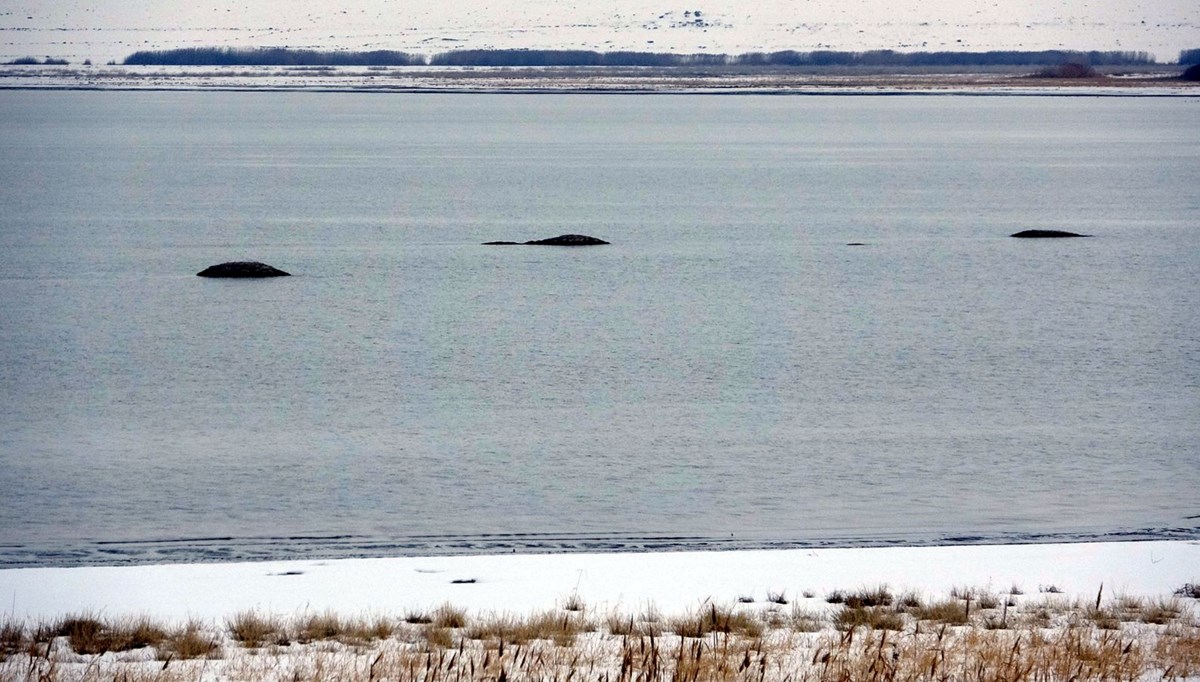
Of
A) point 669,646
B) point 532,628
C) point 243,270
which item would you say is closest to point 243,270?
point 243,270

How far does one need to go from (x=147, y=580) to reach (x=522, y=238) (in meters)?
34.1

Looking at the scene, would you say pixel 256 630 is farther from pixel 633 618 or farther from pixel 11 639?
pixel 633 618

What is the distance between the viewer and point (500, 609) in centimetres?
867

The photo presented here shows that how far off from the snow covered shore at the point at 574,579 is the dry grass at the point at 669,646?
1.85 ft

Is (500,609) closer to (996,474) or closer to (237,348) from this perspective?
(996,474)

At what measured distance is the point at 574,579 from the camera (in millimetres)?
9695

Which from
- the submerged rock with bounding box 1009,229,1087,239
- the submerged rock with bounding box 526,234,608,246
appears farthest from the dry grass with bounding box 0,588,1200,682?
the submerged rock with bounding box 1009,229,1087,239

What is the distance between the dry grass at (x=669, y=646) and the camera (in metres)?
6.46

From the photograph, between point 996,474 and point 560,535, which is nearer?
point 560,535

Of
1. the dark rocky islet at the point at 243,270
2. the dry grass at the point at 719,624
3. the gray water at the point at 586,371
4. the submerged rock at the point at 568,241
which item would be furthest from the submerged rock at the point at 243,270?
the dry grass at the point at 719,624

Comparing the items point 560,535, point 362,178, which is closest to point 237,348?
point 560,535

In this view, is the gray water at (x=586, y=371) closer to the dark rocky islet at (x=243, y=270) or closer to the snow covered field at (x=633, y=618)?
the dark rocky islet at (x=243, y=270)

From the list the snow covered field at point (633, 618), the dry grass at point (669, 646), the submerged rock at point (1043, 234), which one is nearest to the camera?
the dry grass at point (669, 646)

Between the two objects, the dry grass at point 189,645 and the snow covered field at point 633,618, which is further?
the dry grass at point 189,645
